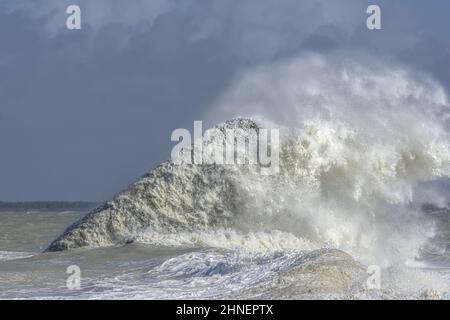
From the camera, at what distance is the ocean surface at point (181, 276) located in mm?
7609

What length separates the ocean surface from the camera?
7609 millimetres

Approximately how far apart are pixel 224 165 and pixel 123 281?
5997mm

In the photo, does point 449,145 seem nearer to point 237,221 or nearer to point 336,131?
point 336,131

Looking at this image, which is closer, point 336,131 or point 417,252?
point 417,252

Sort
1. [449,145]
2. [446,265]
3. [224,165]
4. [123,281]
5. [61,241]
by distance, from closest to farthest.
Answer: [123,281], [446,265], [61,241], [224,165], [449,145]

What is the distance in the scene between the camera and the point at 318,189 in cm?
1555

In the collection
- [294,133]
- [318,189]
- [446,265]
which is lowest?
[446,265]

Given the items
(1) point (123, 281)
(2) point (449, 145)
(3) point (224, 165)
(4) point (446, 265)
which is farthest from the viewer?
(2) point (449, 145)

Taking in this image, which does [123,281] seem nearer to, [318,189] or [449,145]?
[318,189]

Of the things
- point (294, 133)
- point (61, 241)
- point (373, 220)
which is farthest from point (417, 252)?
point (61, 241)

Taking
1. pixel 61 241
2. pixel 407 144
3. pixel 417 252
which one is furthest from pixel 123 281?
pixel 407 144

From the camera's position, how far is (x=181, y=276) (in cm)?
979

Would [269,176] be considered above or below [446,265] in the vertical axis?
above

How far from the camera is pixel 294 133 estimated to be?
1606 cm
